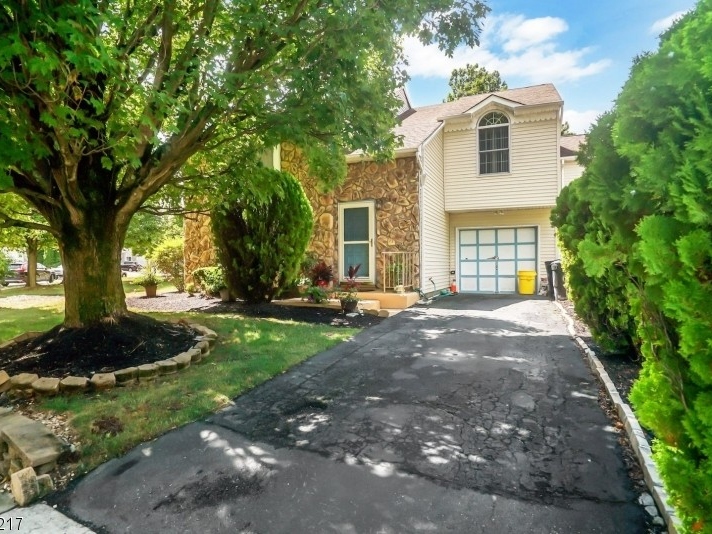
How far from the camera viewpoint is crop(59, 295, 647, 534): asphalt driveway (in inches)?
79.4

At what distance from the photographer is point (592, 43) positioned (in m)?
8.26

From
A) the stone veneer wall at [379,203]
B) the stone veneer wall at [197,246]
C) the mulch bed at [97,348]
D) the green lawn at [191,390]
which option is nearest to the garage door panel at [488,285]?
the stone veneer wall at [379,203]

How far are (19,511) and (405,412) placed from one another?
2.62 m

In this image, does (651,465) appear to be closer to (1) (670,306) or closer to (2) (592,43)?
(1) (670,306)

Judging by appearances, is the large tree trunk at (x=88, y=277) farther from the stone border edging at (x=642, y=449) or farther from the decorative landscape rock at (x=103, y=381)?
the stone border edging at (x=642, y=449)

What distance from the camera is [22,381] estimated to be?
12.4 ft

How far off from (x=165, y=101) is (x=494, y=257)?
1137cm

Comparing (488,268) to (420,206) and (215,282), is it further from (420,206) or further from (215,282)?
(215,282)

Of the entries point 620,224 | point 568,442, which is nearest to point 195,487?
point 568,442

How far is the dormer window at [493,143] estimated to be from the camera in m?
12.0

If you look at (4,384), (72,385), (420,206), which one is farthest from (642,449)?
(420,206)

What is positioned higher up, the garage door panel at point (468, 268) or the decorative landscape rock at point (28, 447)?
the garage door panel at point (468, 268)

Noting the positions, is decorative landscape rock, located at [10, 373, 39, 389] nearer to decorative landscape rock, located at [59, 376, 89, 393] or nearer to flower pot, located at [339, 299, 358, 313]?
decorative landscape rock, located at [59, 376, 89, 393]

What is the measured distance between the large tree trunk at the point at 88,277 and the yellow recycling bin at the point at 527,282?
429 inches
